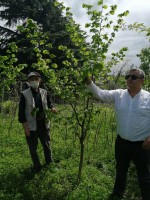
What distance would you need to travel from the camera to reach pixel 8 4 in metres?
26.6

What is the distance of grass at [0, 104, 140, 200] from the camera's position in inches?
226

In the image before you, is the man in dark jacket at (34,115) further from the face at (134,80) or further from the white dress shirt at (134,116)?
the face at (134,80)

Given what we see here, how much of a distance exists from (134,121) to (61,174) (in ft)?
7.70

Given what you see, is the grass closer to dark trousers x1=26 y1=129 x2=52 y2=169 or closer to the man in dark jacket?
dark trousers x1=26 y1=129 x2=52 y2=169

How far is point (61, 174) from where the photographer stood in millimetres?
6570

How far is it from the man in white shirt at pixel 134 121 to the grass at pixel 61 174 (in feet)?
3.26

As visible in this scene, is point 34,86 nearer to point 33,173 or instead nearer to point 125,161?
point 33,173

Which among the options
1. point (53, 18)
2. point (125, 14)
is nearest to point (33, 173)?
point (125, 14)

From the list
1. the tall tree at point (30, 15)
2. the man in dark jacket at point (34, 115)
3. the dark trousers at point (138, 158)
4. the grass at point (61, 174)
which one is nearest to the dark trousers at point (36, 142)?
the man in dark jacket at point (34, 115)

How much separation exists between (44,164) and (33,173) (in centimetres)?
49

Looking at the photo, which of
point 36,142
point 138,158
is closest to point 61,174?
point 36,142

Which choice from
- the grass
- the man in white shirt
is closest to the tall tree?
the grass

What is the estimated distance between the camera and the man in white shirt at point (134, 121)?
194 inches

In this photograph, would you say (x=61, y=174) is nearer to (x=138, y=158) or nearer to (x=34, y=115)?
(x=34, y=115)
